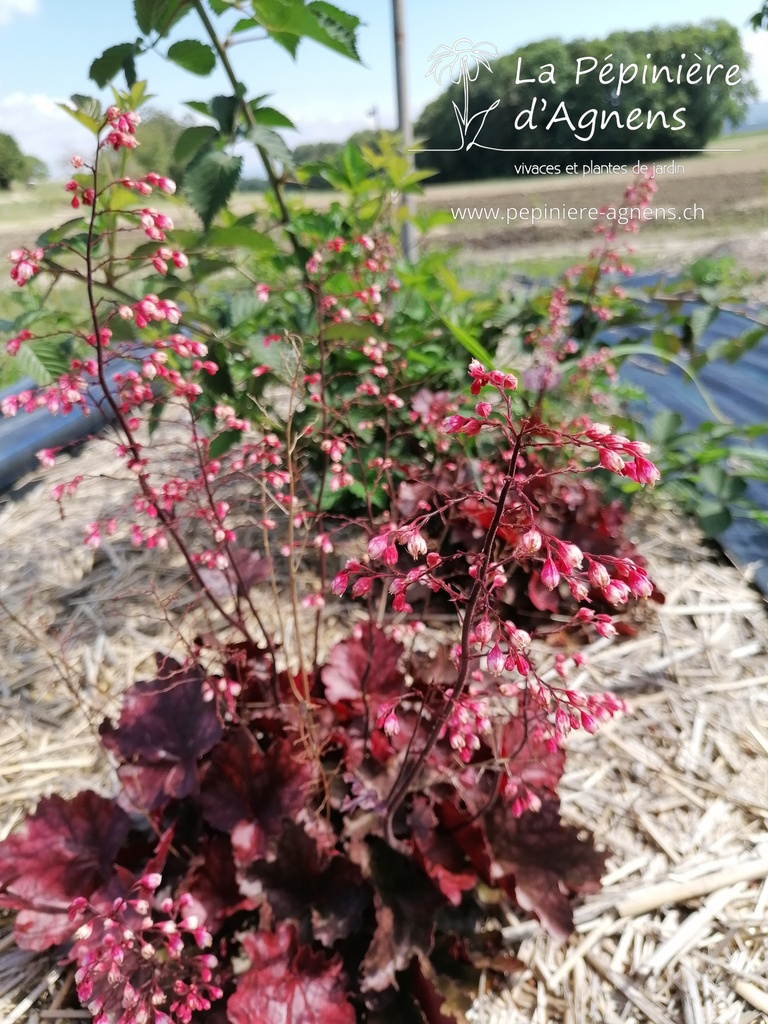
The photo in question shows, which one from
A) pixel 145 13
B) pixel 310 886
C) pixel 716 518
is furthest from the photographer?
pixel 716 518

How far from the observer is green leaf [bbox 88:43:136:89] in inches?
47.5

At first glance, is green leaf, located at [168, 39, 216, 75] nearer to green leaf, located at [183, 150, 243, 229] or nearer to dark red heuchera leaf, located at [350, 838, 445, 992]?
green leaf, located at [183, 150, 243, 229]

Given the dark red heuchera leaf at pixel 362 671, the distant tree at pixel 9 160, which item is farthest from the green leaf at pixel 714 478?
the distant tree at pixel 9 160

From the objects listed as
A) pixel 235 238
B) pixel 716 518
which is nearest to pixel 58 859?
pixel 235 238

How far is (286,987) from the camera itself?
89 centimetres

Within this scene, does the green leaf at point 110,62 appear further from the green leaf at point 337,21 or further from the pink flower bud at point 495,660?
the pink flower bud at point 495,660

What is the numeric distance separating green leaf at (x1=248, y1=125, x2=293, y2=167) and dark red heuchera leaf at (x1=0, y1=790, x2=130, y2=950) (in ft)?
3.87

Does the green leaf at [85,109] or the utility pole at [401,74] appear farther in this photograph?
the utility pole at [401,74]

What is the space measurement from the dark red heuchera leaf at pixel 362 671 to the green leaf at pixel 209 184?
820mm

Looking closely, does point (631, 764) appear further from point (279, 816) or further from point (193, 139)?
point (193, 139)

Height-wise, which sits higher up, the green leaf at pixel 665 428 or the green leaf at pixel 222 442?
the green leaf at pixel 222 442

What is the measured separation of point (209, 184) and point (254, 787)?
1.07 m

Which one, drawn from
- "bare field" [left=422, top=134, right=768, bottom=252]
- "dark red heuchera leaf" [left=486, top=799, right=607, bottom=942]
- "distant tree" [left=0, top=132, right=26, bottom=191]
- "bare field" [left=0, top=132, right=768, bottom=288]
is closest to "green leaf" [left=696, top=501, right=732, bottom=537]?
"dark red heuchera leaf" [left=486, top=799, right=607, bottom=942]

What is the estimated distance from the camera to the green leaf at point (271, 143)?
1.22 metres
